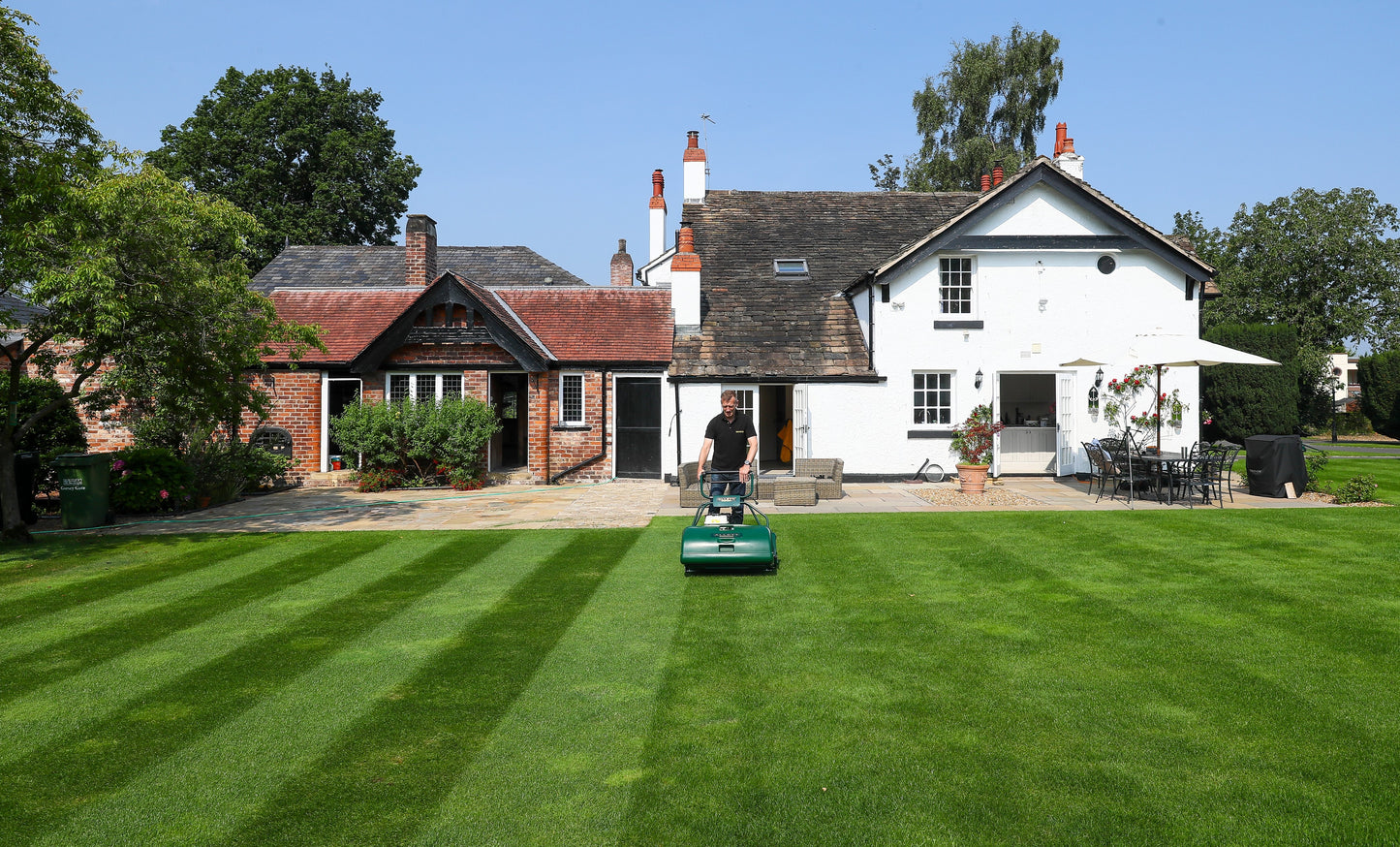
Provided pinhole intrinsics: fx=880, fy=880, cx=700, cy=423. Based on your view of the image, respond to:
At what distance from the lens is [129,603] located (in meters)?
8.52

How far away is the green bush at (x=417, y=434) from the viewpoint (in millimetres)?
18141

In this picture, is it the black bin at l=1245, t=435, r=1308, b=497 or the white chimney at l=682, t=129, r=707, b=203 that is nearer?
the black bin at l=1245, t=435, r=1308, b=497

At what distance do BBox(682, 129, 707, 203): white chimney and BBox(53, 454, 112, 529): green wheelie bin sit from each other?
16275 millimetres

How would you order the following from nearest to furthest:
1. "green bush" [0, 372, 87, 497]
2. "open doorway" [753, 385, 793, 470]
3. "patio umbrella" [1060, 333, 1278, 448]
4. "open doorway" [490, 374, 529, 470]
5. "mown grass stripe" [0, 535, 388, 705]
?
1. "mown grass stripe" [0, 535, 388, 705]
2. "patio umbrella" [1060, 333, 1278, 448]
3. "green bush" [0, 372, 87, 497]
4. "open doorway" [490, 374, 529, 470]
5. "open doorway" [753, 385, 793, 470]

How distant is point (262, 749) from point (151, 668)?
2.16 meters

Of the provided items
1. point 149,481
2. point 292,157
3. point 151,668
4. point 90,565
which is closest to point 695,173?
point 149,481

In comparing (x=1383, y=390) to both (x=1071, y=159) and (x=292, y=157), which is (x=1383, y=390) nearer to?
(x=1071, y=159)

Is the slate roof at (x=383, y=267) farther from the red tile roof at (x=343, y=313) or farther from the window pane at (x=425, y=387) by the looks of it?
the window pane at (x=425, y=387)

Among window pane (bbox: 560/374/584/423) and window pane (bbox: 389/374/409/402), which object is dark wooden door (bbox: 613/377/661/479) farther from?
window pane (bbox: 389/374/409/402)

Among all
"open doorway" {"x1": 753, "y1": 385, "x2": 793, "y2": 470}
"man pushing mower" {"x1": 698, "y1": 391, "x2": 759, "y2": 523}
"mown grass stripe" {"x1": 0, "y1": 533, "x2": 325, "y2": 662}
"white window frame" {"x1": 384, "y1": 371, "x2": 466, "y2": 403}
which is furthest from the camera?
"open doorway" {"x1": 753, "y1": 385, "x2": 793, "y2": 470}

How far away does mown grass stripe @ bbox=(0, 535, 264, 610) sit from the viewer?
8.80 metres

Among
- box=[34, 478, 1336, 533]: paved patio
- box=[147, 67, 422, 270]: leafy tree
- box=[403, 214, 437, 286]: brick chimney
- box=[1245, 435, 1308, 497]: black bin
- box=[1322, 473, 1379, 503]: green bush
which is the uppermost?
box=[147, 67, 422, 270]: leafy tree

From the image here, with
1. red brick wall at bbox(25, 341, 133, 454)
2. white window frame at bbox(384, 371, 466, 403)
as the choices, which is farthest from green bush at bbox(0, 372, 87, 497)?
white window frame at bbox(384, 371, 466, 403)

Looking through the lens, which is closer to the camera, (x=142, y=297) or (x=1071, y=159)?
(x=142, y=297)
